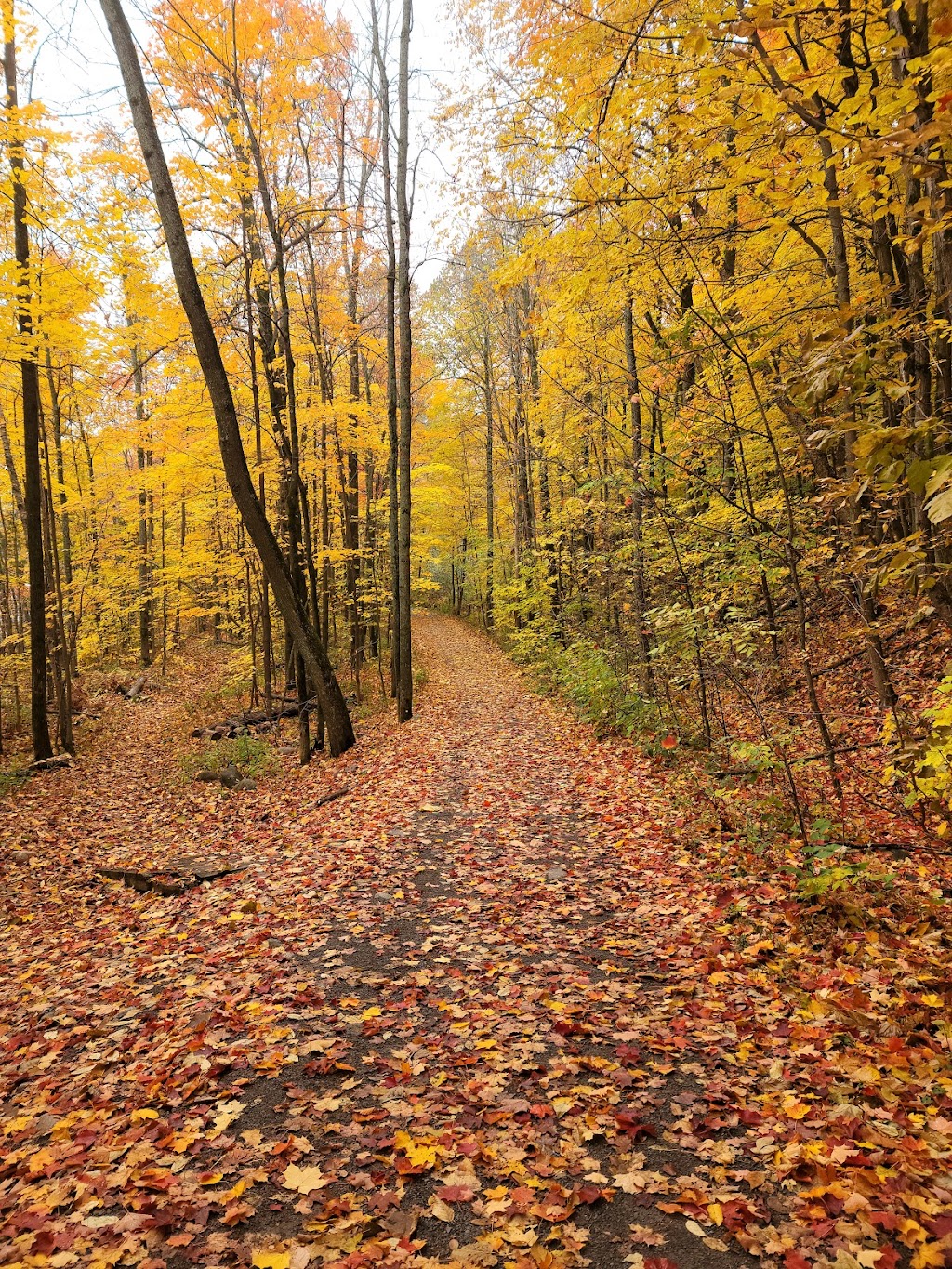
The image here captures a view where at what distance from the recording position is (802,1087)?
3152mm

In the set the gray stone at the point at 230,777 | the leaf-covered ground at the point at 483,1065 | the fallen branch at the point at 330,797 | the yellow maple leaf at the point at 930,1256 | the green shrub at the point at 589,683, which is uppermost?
the green shrub at the point at 589,683

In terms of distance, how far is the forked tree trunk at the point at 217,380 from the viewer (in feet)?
26.9

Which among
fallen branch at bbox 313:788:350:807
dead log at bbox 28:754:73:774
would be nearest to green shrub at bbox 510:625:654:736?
fallen branch at bbox 313:788:350:807

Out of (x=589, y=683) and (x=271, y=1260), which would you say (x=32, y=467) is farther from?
(x=271, y=1260)

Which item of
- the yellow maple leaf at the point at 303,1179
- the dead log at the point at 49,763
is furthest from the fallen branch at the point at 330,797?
the dead log at the point at 49,763

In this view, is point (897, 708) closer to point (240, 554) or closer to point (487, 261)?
point (240, 554)

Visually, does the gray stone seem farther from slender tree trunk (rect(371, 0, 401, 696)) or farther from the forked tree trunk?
slender tree trunk (rect(371, 0, 401, 696))

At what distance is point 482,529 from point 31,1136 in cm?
3178

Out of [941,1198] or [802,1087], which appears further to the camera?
[802,1087]

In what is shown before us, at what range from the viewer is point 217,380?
9.34 m

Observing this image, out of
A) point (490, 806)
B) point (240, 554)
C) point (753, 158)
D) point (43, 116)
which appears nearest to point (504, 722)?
point (490, 806)

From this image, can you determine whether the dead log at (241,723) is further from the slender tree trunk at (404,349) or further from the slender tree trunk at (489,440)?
the slender tree trunk at (489,440)

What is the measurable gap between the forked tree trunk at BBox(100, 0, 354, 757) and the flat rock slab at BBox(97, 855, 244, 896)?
4.23 metres

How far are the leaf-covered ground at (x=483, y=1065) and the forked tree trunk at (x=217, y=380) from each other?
16.0 feet
